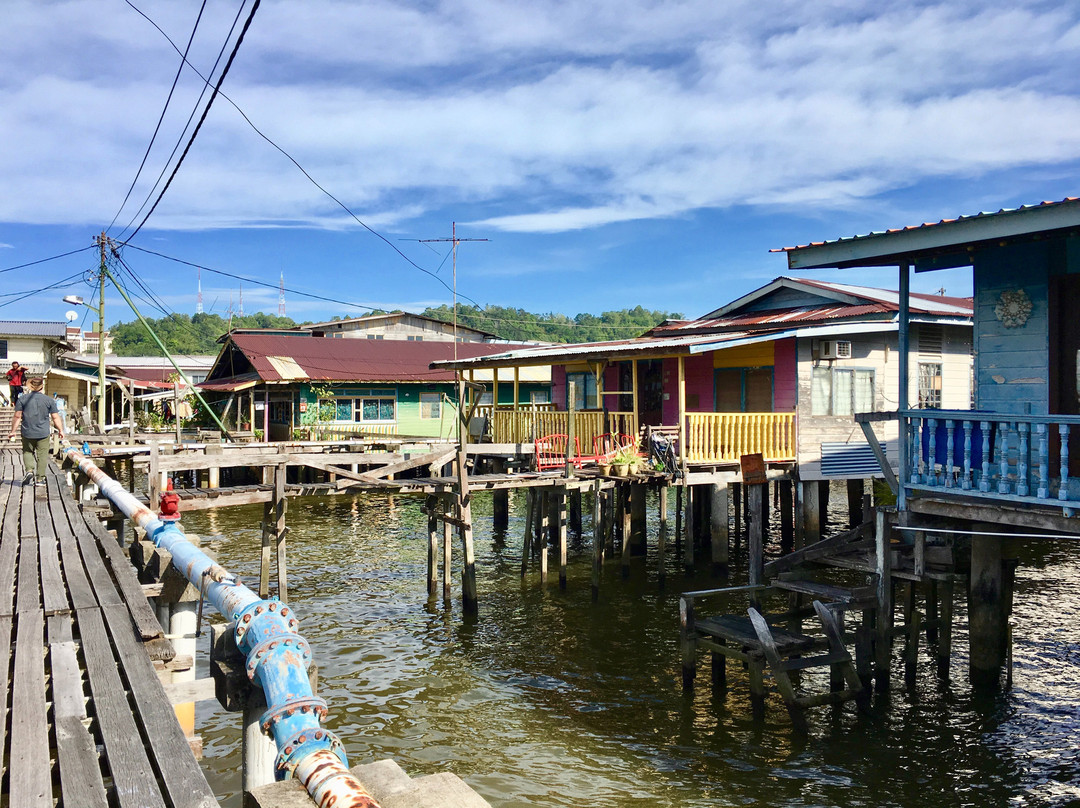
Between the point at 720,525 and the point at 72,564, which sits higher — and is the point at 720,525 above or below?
below

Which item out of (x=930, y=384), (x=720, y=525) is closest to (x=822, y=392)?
(x=930, y=384)

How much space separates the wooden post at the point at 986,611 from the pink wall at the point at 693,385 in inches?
380

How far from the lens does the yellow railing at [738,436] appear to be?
17.0m

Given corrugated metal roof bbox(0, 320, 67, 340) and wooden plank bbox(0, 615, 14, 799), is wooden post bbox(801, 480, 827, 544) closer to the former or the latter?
wooden plank bbox(0, 615, 14, 799)

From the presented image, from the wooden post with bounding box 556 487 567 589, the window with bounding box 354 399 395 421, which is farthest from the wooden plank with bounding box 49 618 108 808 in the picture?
the window with bounding box 354 399 395 421

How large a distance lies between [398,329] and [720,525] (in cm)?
3339

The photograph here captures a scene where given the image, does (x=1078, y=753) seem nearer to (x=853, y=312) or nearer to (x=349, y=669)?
(x=349, y=669)

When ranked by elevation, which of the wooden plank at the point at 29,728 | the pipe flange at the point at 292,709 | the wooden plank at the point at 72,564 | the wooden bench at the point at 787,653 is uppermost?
the pipe flange at the point at 292,709

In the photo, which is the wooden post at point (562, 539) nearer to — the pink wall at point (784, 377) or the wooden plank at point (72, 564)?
the pink wall at point (784, 377)

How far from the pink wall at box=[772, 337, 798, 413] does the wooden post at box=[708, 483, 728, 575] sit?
2.27m

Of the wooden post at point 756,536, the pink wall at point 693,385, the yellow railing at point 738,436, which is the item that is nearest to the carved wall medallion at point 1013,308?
the wooden post at point 756,536

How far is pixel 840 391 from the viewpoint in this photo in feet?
60.0

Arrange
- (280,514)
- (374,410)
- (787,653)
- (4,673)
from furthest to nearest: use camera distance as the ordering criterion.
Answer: (374,410) < (280,514) < (787,653) < (4,673)

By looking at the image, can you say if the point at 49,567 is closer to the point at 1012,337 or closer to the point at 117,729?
the point at 117,729
